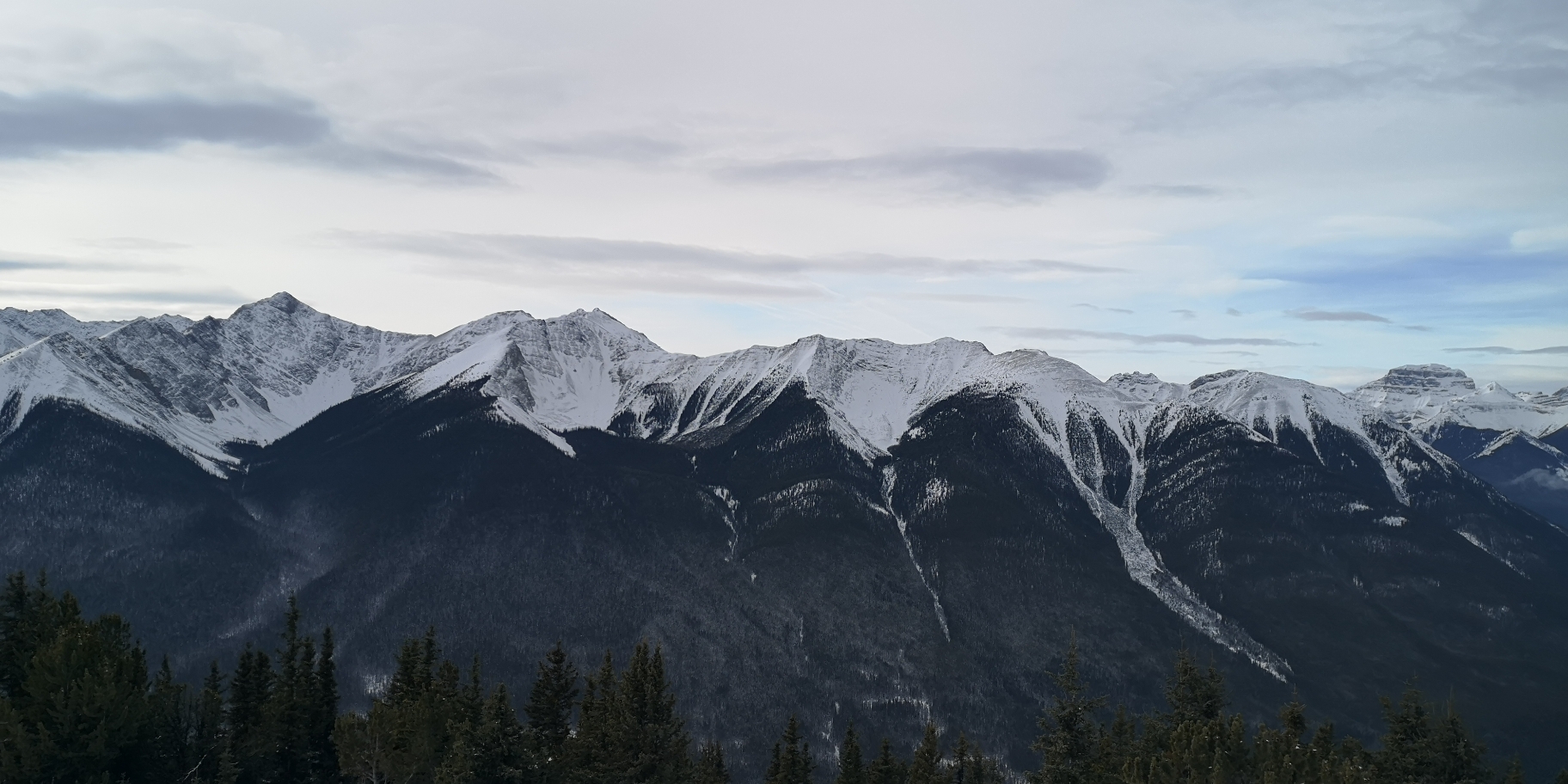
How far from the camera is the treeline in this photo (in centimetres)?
6862

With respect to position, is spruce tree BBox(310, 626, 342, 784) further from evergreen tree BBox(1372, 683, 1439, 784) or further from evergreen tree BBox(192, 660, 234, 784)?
evergreen tree BBox(1372, 683, 1439, 784)

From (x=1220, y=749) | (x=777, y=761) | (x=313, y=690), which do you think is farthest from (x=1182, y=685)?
(x=313, y=690)

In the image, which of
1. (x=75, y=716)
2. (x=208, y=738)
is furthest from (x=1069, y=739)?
(x=75, y=716)

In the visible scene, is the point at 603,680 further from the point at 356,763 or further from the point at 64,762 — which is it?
the point at 64,762

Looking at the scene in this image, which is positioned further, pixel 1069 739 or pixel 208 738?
pixel 208 738

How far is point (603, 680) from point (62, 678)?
37.6m

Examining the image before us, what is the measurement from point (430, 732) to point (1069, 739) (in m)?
47.2

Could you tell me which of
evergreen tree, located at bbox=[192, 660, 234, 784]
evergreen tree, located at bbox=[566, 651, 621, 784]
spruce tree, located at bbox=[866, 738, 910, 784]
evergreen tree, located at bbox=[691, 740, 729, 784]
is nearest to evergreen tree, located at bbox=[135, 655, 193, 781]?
evergreen tree, located at bbox=[192, 660, 234, 784]

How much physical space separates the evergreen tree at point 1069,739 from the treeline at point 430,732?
0.14 meters

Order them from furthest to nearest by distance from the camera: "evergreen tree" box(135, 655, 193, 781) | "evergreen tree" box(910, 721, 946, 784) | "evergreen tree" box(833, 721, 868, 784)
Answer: "evergreen tree" box(833, 721, 868, 784)
"evergreen tree" box(910, 721, 946, 784)
"evergreen tree" box(135, 655, 193, 781)

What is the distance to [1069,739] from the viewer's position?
76.8m

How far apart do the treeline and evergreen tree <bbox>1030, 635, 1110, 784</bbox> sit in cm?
14

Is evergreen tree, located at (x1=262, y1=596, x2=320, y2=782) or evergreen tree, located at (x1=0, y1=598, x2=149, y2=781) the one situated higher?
evergreen tree, located at (x1=0, y1=598, x2=149, y2=781)

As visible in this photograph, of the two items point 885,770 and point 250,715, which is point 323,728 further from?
point 885,770
